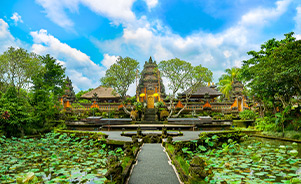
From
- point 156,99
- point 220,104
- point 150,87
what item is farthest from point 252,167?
point 156,99

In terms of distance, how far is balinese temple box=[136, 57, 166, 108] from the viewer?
25.1m

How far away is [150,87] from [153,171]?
65.6 feet

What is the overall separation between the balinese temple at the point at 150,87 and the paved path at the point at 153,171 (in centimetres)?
1677

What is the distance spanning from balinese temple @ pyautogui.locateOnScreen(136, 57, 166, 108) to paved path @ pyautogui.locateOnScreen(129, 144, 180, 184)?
55.0 feet

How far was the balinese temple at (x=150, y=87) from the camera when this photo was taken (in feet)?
82.3

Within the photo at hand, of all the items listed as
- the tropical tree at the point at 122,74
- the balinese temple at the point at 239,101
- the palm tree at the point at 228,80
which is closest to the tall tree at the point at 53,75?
the tropical tree at the point at 122,74

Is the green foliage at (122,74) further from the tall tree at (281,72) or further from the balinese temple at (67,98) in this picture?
the tall tree at (281,72)

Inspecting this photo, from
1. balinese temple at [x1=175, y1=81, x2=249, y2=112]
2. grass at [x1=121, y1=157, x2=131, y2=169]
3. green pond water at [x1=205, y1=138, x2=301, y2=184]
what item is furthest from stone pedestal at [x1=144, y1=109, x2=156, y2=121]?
grass at [x1=121, y1=157, x2=131, y2=169]

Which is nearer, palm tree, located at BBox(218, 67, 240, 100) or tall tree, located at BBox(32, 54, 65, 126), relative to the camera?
tall tree, located at BBox(32, 54, 65, 126)

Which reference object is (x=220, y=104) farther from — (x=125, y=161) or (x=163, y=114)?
(x=125, y=161)

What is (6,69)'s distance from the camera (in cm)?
1689

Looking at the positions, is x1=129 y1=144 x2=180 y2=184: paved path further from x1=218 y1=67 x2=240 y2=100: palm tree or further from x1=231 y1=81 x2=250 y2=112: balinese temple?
x1=218 y1=67 x2=240 y2=100: palm tree

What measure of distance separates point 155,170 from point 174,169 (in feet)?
1.79

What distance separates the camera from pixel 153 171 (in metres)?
5.00
